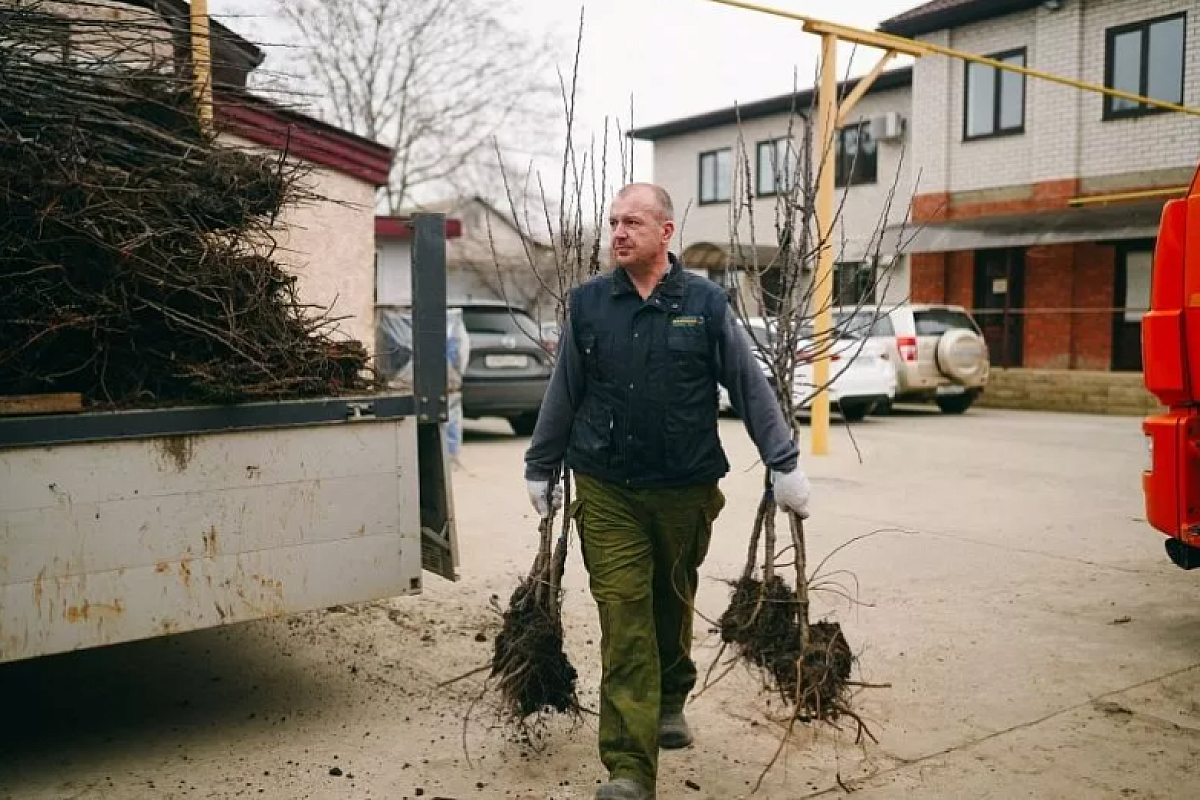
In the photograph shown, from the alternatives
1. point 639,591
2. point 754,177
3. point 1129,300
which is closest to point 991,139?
point 1129,300

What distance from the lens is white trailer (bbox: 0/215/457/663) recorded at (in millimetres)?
3492

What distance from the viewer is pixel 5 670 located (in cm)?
501

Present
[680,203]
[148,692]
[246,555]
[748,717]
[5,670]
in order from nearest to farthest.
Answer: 1. [246,555]
2. [748,717]
3. [148,692]
4. [5,670]
5. [680,203]

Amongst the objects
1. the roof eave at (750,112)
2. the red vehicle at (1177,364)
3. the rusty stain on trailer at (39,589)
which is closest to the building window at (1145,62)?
the roof eave at (750,112)

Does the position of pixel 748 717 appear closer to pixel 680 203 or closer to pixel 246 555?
pixel 246 555

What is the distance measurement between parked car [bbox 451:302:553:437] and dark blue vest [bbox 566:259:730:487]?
31.4 ft

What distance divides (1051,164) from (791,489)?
61.9ft

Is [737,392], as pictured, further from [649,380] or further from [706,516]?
[706,516]

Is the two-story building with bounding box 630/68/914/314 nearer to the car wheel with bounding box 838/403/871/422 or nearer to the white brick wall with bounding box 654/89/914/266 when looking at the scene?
the white brick wall with bounding box 654/89/914/266

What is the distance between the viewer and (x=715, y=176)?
99.8ft

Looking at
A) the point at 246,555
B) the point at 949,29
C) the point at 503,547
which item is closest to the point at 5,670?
the point at 246,555

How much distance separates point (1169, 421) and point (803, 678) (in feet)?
7.12

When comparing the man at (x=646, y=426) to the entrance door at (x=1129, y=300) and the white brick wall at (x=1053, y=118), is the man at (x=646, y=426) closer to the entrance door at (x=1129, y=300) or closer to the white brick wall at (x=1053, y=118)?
the white brick wall at (x=1053, y=118)

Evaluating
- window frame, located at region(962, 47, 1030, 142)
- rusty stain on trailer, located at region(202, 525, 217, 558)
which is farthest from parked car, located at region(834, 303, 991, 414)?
rusty stain on trailer, located at region(202, 525, 217, 558)
